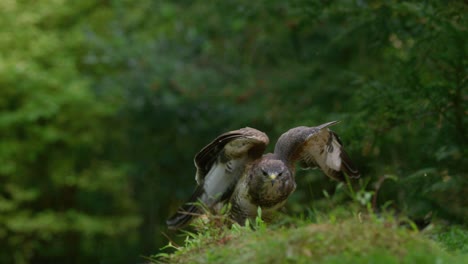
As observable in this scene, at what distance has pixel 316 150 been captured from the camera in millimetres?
6633

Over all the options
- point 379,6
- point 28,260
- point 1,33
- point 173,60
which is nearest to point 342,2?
point 379,6

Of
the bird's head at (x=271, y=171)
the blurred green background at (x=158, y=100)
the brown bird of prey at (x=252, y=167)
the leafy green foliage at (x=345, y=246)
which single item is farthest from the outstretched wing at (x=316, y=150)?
the leafy green foliage at (x=345, y=246)

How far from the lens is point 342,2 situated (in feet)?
32.2

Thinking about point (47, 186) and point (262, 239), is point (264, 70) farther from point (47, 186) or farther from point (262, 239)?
point (262, 239)

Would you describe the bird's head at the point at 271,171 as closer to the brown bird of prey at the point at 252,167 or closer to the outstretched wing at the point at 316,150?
the brown bird of prey at the point at 252,167

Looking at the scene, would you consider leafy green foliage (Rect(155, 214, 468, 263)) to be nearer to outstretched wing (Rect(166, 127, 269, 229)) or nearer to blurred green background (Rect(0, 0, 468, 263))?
outstretched wing (Rect(166, 127, 269, 229))

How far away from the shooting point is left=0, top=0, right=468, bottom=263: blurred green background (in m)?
9.43

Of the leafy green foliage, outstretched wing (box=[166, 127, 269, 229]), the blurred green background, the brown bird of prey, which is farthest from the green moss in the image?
the blurred green background

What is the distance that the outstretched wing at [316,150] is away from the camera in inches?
245

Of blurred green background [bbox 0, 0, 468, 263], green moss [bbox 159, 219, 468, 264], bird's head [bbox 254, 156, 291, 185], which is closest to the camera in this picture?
green moss [bbox 159, 219, 468, 264]

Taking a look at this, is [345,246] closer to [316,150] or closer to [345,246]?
[345,246]

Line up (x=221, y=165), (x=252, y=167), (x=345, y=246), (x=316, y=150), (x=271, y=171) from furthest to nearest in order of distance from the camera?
(x=316, y=150), (x=221, y=165), (x=252, y=167), (x=271, y=171), (x=345, y=246)

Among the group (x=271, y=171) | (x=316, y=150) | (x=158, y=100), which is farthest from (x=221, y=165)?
(x=158, y=100)

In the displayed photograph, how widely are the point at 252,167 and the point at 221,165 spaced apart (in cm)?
34
